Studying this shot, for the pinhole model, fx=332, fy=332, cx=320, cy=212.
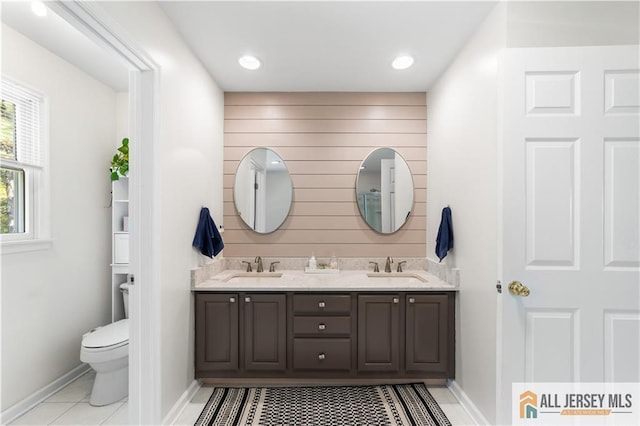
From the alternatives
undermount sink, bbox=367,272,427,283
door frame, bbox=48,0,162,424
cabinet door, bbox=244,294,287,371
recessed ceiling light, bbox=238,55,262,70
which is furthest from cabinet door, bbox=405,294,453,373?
recessed ceiling light, bbox=238,55,262,70

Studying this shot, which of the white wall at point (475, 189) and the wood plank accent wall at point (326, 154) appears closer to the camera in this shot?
the white wall at point (475, 189)

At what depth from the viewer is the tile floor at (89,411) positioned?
6.97 feet

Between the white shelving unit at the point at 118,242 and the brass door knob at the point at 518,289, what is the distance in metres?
2.93

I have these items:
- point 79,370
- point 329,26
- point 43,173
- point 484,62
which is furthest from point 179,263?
point 484,62

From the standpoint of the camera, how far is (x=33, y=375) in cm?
231

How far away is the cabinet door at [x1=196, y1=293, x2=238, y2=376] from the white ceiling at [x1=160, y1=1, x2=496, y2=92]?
1.82 m

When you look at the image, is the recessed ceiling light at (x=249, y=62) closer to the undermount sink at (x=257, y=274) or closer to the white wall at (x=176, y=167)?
the white wall at (x=176, y=167)

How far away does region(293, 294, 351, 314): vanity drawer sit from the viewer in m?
2.54

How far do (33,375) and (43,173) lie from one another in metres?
1.43

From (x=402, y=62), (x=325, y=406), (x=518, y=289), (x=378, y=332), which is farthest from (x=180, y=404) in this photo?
(x=402, y=62)

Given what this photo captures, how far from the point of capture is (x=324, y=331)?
255 centimetres

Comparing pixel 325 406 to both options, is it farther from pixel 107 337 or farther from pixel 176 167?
pixel 176 167

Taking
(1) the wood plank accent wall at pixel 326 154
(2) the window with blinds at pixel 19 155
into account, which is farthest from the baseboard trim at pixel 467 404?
(2) the window with blinds at pixel 19 155

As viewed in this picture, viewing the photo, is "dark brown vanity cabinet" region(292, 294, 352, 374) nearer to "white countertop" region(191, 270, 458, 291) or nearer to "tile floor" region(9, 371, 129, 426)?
"white countertop" region(191, 270, 458, 291)
